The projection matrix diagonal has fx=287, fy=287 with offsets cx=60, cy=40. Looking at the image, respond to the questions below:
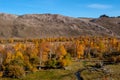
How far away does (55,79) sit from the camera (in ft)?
359

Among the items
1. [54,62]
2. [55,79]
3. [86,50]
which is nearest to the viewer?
[55,79]

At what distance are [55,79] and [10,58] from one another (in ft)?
89.9

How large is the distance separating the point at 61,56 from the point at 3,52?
27754 mm

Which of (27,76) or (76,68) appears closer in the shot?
(27,76)

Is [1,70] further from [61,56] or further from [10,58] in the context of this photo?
[61,56]

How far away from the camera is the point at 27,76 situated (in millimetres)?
114562

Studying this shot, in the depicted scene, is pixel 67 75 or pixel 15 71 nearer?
pixel 67 75

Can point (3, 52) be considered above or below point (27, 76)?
above

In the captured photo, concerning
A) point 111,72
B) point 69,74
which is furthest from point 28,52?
point 111,72

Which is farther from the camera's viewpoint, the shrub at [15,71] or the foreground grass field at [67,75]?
the shrub at [15,71]

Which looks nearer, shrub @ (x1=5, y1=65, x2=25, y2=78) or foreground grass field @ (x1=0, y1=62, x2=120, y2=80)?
foreground grass field @ (x1=0, y1=62, x2=120, y2=80)

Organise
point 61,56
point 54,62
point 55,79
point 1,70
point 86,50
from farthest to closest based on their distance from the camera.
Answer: point 86,50
point 61,56
point 54,62
point 1,70
point 55,79

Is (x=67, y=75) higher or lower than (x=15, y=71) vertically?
lower

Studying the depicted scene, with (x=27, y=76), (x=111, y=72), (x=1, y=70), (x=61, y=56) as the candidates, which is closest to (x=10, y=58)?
(x=1, y=70)
